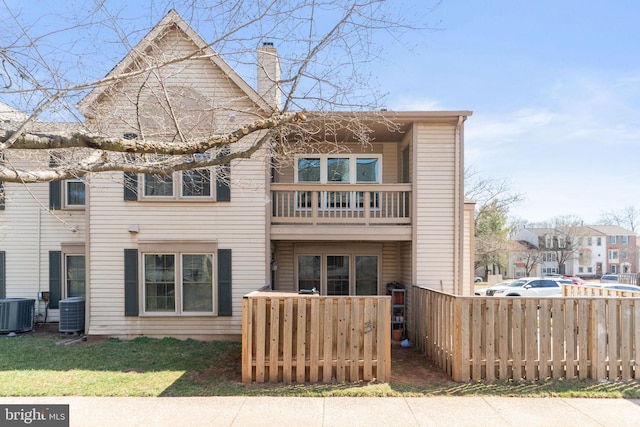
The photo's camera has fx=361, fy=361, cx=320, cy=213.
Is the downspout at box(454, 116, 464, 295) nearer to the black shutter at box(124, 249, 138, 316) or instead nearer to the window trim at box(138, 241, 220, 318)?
the window trim at box(138, 241, 220, 318)

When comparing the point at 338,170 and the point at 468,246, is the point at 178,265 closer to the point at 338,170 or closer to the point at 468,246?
the point at 338,170

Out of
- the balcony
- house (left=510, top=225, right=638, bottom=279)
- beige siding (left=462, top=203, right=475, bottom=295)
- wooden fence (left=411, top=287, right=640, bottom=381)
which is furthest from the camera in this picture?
house (left=510, top=225, right=638, bottom=279)

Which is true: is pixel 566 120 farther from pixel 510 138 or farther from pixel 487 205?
pixel 487 205

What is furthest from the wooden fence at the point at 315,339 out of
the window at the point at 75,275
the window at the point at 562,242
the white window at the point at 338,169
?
the window at the point at 562,242

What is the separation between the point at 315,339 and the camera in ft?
20.1

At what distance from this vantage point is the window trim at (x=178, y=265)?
8984mm

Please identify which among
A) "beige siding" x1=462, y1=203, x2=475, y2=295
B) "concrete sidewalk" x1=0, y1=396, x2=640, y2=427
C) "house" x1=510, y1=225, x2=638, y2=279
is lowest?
"house" x1=510, y1=225, x2=638, y2=279

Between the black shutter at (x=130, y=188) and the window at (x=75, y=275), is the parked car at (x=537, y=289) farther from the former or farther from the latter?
the window at (x=75, y=275)

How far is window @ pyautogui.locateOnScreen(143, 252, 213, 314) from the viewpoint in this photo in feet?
29.7

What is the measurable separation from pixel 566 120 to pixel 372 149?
1277 centimetres

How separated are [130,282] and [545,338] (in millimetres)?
8956

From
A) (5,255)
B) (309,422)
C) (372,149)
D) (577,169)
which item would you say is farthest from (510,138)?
(5,255)

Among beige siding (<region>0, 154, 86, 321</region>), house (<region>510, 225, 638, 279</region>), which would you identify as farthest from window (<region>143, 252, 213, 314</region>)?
house (<region>510, 225, 638, 279</region>)

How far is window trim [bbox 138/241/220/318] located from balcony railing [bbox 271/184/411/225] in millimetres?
1880
